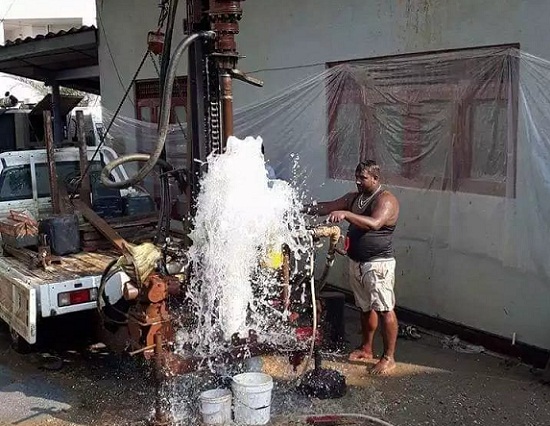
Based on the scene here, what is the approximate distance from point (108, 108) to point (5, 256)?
593cm

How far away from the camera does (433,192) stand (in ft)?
22.1

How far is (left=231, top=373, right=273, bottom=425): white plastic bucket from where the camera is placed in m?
4.70

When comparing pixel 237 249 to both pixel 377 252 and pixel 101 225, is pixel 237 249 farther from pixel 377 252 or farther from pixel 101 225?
pixel 101 225

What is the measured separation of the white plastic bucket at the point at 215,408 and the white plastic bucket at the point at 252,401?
61mm

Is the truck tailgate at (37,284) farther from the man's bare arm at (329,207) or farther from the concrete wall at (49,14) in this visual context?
the concrete wall at (49,14)

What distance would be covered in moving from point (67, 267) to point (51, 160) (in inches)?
51.5

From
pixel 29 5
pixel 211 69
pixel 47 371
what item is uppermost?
pixel 29 5

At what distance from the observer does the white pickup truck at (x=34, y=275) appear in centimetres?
543

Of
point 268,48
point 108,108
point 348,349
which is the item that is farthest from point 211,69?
point 108,108

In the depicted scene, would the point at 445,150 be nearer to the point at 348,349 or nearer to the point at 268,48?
the point at 348,349

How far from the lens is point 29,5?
101 feet

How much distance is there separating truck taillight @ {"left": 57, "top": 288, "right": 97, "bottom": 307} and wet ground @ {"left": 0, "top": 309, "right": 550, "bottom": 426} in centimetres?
74

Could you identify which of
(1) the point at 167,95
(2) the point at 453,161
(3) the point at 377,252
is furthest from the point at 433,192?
(1) the point at 167,95

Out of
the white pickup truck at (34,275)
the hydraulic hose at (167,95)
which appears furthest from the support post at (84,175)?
the hydraulic hose at (167,95)
